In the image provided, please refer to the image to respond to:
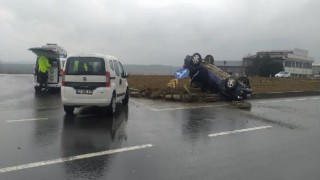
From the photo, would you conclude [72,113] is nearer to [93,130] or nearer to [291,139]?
[93,130]

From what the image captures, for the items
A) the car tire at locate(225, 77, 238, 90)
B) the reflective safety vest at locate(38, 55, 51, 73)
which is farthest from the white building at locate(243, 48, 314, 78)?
the reflective safety vest at locate(38, 55, 51, 73)

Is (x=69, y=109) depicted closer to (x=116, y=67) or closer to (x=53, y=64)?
(x=116, y=67)

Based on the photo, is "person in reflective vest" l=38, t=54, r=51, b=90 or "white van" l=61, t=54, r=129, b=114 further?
"person in reflective vest" l=38, t=54, r=51, b=90

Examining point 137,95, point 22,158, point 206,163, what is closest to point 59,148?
point 22,158

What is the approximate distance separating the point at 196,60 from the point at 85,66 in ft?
22.9

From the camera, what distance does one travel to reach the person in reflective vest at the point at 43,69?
18.2 metres

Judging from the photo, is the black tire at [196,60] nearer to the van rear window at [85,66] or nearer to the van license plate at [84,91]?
the van rear window at [85,66]

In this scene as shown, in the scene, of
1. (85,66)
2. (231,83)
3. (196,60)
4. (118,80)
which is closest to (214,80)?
(231,83)

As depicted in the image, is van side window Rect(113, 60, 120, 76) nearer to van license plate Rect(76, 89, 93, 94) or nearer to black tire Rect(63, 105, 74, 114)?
van license plate Rect(76, 89, 93, 94)

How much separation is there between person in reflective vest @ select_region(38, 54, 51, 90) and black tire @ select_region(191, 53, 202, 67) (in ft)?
23.1

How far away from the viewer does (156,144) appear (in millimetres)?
7711

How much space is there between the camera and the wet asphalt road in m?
5.95

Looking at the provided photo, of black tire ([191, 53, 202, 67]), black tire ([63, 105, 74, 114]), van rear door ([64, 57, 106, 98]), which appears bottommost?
black tire ([63, 105, 74, 114])

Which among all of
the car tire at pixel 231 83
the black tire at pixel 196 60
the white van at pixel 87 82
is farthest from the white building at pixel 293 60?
the white van at pixel 87 82
